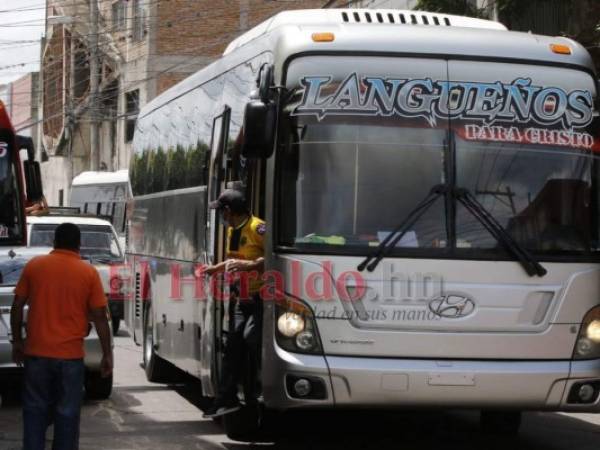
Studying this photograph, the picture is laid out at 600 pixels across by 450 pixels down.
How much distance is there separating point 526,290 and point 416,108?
1.47 metres

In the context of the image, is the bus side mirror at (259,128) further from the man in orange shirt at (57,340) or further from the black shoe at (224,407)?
the black shoe at (224,407)

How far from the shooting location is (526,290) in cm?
896

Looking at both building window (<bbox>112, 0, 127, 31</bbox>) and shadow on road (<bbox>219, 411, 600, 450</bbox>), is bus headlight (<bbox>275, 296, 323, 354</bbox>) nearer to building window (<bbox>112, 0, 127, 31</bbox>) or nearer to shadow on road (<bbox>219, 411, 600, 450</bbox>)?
shadow on road (<bbox>219, 411, 600, 450</bbox>)

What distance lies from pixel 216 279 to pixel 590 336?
3.08 metres

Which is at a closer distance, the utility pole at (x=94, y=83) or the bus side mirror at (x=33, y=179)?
the bus side mirror at (x=33, y=179)

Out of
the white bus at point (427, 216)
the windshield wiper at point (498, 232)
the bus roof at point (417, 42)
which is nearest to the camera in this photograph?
the white bus at point (427, 216)

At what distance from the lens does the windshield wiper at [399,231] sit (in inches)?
347

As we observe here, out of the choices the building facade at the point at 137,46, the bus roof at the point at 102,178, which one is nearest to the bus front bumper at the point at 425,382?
the bus roof at the point at 102,178

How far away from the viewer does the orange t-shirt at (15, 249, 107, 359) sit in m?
8.30

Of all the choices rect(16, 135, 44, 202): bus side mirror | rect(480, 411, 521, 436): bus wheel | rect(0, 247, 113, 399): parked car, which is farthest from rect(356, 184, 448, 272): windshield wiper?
rect(16, 135, 44, 202): bus side mirror

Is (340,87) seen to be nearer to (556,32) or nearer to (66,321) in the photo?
(66,321)

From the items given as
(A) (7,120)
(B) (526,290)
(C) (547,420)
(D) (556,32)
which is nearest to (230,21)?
(D) (556,32)

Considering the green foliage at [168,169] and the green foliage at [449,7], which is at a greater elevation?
the green foliage at [449,7]

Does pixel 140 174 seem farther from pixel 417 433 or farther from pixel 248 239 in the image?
pixel 248 239
